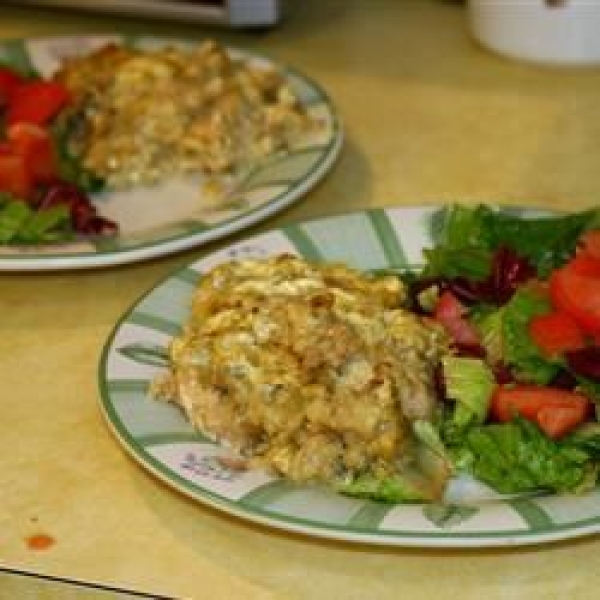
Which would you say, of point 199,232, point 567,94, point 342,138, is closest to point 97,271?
point 199,232

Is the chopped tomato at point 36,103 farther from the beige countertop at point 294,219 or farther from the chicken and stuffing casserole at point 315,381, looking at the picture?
the chicken and stuffing casserole at point 315,381

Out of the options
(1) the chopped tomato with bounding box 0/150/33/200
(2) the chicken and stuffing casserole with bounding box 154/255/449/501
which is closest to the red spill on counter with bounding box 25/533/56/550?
(2) the chicken and stuffing casserole with bounding box 154/255/449/501

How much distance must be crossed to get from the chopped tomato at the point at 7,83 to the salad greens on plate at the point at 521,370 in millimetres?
529

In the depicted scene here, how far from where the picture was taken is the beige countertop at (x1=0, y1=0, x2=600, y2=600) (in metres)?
1.00

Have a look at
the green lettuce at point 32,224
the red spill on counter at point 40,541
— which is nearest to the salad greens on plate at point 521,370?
the red spill on counter at point 40,541

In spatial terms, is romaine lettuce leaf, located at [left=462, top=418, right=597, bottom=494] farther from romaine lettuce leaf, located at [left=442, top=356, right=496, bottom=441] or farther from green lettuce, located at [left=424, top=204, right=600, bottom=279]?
green lettuce, located at [left=424, top=204, right=600, bottom=279]

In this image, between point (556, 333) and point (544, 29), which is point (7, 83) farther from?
point (556, 333)

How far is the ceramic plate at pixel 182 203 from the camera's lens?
1.31 meters

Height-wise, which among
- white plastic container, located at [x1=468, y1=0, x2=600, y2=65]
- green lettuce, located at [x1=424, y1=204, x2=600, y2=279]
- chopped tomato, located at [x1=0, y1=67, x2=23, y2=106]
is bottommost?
white plastic container, located at [x1=468, y1=0, x2=600, y2=65]

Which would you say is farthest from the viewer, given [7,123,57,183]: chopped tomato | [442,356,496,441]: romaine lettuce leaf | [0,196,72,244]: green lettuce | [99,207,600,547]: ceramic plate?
[7,123,57,183]: chopped tomato

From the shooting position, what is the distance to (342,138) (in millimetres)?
1522

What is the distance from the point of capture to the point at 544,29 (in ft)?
5.64

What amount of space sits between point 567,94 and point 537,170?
179 mm

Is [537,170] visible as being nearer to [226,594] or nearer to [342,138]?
[342,138]
